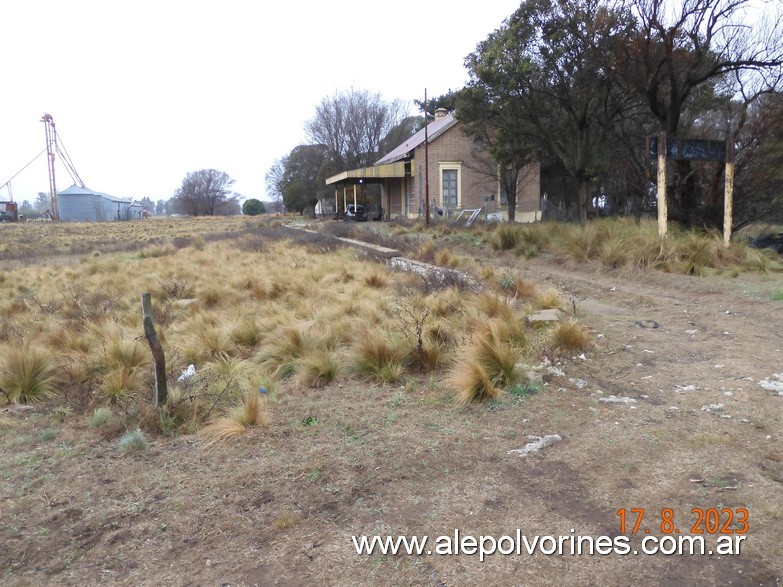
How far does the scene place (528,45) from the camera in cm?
1758

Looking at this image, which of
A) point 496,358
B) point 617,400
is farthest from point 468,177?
point 617,400

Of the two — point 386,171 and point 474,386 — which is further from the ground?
point 386,171

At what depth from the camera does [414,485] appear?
3516 mm

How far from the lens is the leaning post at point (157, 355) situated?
15.7 ft

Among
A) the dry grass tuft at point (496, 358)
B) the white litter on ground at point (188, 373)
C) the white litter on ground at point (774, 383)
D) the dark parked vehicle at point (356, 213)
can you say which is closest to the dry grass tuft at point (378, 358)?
the dry grass tuft at point (496, 358)

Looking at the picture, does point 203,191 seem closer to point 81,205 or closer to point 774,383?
point 81,205

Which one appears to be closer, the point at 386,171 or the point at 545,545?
the point at 545,545

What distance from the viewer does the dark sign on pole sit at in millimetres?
11648

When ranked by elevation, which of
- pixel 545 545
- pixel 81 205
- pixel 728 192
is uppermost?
pixel 81 205

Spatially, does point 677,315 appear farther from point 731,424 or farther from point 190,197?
point 190,197

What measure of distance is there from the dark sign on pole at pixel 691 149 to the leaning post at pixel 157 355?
1012 centimetres

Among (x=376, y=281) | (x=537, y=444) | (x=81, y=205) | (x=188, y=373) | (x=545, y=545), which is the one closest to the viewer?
(x=545, y=545)

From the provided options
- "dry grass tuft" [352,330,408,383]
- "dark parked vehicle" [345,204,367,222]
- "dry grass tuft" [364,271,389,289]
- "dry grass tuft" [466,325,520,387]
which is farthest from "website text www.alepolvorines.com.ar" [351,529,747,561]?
"dark parked vehicle" [345,204,367,222]

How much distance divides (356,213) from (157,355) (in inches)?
1370
